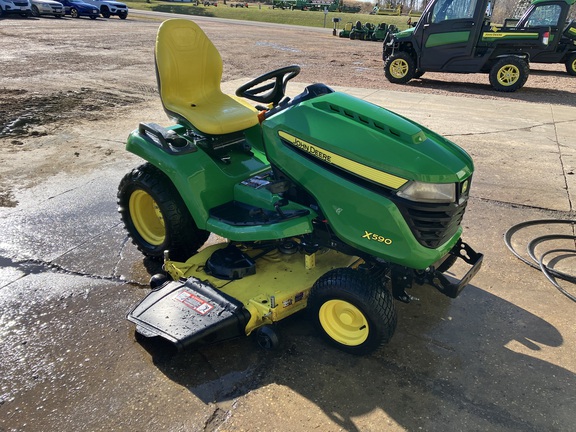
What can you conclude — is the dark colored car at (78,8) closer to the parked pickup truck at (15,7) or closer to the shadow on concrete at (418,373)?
the parked pickup truck at (15,7)

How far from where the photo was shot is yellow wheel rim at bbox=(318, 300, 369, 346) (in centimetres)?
258

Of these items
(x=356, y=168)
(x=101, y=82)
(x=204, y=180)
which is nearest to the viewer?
(x=356, y=168)

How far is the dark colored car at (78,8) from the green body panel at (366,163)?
89.4 feet

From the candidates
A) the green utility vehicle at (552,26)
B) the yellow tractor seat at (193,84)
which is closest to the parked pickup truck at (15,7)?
the green utility vehicle at (552,26)

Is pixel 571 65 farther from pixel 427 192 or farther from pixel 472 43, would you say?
Result: pixel 427 192

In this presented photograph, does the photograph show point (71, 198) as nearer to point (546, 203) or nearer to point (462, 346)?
point (462, 346)

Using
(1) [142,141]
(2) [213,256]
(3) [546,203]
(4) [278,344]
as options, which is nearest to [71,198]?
(1) [142,141]

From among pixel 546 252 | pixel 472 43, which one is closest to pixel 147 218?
pixel 546 252

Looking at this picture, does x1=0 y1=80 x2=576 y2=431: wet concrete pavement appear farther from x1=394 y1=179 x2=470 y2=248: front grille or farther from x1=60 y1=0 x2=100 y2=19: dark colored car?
x1=60 y1=0 x2=100 y2=19: dark colored car

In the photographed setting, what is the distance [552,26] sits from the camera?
11.7 metres

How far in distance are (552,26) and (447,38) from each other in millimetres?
3044

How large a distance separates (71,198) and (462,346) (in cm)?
368

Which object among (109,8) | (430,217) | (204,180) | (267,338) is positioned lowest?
(109,8)

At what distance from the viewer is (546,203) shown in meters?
4.71
